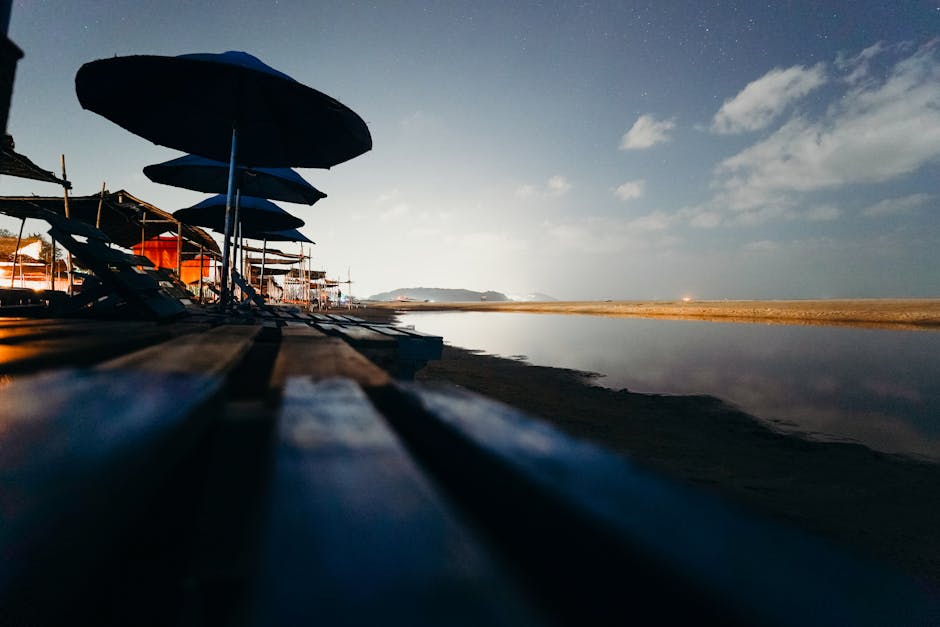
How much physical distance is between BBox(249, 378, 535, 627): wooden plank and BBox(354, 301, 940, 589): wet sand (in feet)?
4.09

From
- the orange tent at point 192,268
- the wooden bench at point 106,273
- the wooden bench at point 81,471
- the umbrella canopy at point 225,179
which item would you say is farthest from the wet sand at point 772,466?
the orange tent at point 192,268

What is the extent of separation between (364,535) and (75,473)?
0.40m

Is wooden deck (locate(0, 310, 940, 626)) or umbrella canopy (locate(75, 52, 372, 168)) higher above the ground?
umbrella canopy (locate(75, 52, 372, 168))

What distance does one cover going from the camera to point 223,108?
4332 millimetres

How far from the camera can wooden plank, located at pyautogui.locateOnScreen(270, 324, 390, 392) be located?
3.86ft

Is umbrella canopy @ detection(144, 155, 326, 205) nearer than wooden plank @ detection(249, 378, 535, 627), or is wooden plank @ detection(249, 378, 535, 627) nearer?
wooden plank @ detection(249, 378, 535, 627)

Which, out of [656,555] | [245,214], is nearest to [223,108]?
[245,214]

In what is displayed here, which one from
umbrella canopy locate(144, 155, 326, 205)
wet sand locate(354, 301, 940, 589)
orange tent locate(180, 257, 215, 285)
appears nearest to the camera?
wet sand locate(354, 301, 940, 589)

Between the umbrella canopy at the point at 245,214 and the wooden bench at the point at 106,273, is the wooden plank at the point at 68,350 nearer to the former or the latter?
the wooden bench at the point at 106,273

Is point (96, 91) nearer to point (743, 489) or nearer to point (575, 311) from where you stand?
point (743, 489)

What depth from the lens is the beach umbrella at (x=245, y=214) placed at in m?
7.03

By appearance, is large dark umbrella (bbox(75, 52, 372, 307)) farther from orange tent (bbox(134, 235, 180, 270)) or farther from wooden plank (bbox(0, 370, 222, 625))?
orange tent (bbox(134, 235, 180, 270))

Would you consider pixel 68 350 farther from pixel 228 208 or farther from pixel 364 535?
pixel 228 208

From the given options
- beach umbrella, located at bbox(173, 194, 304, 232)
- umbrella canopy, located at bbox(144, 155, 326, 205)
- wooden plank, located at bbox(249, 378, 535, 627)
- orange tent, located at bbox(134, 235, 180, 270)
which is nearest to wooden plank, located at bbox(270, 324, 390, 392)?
wooden plank, located at bbox(249, 378, 535, 627)
